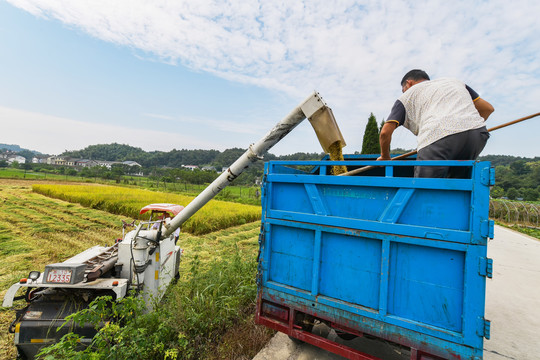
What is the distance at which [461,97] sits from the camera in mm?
2332

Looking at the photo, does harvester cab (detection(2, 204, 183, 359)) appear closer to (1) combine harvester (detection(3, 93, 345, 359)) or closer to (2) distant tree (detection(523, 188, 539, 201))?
(1) combine harvester (detection(3, 93, 345, 359))

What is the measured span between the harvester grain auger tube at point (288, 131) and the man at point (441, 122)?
612 millimetres

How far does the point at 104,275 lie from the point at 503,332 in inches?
217

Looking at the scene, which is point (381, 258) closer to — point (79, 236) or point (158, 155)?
point (79, 236)

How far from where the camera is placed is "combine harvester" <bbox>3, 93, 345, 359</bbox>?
9.25 ft

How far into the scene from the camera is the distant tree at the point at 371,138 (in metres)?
20.9

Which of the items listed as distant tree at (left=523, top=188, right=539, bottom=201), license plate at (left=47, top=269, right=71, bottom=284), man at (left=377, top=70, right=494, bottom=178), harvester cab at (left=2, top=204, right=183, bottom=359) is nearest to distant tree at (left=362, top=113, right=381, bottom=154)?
man at (left=377, top=70, right=494, bottom=178)

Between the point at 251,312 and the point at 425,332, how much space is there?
7.85 ft

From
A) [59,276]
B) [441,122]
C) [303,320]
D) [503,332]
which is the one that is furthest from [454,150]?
[59,276]

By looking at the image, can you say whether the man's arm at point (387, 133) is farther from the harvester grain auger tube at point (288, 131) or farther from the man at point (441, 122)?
the harvester grain auger tube at point (288, 131)

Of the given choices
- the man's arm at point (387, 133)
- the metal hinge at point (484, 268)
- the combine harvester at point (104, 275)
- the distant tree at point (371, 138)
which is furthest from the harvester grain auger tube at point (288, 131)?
the distant tree at point (371, 138)

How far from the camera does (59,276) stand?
116 inches

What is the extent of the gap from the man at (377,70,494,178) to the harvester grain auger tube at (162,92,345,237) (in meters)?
0.61

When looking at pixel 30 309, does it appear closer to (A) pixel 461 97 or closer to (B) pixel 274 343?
(B) pixel 274 343
